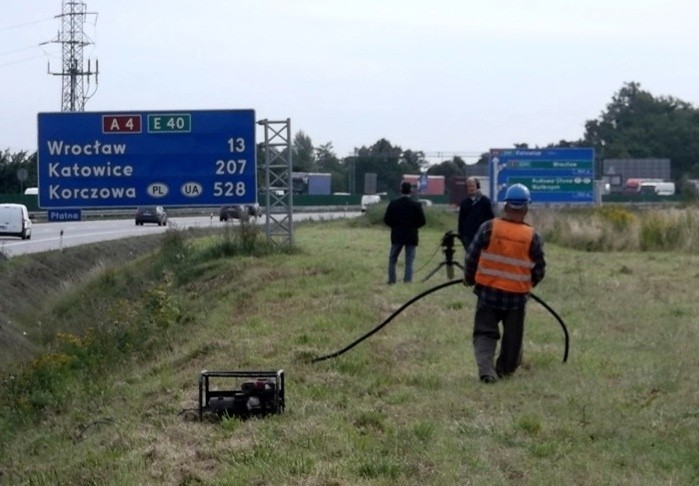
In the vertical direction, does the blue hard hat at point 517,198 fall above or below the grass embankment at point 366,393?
above

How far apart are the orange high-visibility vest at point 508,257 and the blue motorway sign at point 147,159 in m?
18.4

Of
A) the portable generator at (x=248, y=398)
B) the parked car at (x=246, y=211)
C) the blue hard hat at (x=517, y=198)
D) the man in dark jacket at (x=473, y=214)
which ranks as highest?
the blue hard hat at (x=517, y=198)

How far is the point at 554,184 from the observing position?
48.2 m

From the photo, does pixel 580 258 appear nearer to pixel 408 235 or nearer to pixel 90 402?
pixel 408 235

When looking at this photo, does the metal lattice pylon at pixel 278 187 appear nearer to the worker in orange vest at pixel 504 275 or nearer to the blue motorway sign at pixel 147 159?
the blue motorway sign at pixel 147 159

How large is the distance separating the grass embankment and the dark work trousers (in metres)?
0.20

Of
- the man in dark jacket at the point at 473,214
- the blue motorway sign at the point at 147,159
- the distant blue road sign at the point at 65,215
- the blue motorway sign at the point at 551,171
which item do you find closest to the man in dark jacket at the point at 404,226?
the man in dark jacket at the point at 473,214

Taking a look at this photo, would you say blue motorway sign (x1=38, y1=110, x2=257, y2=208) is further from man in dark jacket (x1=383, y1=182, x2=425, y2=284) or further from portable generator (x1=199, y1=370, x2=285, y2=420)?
portable generator (x1=199, y1=370, x2=285, y2=420)

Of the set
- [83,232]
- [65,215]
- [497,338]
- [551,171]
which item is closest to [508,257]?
[497,338]

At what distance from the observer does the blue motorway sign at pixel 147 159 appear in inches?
1149

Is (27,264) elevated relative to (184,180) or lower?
lower

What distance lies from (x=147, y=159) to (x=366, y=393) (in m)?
18.9

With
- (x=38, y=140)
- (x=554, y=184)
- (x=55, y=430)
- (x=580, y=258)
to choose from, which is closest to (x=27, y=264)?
(x=38, y=140)

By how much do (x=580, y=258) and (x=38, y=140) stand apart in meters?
12.9
